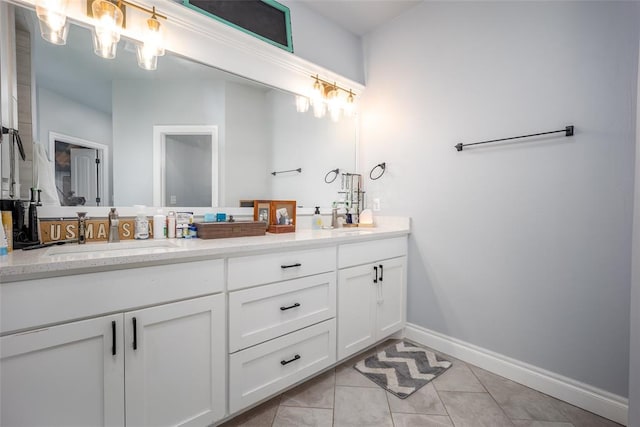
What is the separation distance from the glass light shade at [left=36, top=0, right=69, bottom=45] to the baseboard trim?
8.87ft

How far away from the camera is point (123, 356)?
1.05m

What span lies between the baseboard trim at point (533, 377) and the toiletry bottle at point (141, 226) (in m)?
1.96

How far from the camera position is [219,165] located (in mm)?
1838

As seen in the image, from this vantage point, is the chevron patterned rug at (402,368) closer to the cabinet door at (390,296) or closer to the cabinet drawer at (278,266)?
the cabinet door at (390,296)

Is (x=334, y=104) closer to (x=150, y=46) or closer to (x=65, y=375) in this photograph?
(x=150, y=46)

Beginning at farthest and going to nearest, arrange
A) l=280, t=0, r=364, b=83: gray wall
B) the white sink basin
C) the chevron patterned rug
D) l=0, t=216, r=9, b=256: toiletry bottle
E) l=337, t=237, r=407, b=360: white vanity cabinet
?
l=280, t=0, r=364, b=83: gray wall < l=337, t=237, r=407, b=360: white vanity cabinet < the chevron patterned rug < the white sink basin < l=0, t=216, r=9, b=256: toiletry bottle

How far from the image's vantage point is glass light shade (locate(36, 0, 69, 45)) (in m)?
1.24

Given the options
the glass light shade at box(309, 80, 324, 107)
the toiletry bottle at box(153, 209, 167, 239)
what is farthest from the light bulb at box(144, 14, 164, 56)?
the glass light shade at box(309, 80, 324, 107)

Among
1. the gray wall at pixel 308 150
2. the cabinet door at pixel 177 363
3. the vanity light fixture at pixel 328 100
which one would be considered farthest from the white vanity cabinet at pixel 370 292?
the vanity light fixture at pixel 328 100

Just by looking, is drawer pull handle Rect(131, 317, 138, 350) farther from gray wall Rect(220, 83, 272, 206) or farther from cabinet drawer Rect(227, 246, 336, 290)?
gray wall Rect(220, 83, 272, 206)

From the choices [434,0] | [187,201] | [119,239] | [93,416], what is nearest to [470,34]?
[434,0]

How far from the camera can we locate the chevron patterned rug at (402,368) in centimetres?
171

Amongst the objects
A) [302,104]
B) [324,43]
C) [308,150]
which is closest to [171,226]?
[308,150]

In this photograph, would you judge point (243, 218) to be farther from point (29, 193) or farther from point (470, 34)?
point (470, 34)
